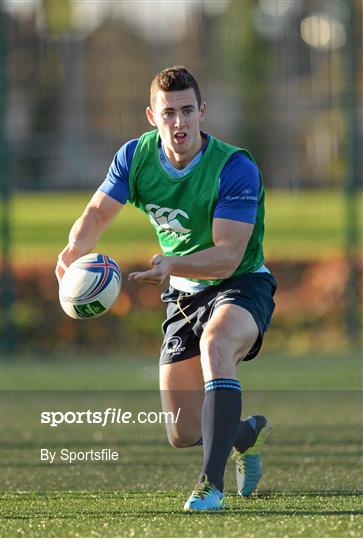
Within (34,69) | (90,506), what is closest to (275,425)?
(90,506)

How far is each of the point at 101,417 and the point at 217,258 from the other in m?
4.33

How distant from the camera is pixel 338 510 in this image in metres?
5.16

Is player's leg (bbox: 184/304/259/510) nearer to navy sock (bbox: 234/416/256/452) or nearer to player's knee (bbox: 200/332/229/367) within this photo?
player's knee (bbox: 200/332/229/367)

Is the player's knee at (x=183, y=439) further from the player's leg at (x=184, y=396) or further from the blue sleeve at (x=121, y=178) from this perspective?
the blue sleeve at (x=121, y=178)

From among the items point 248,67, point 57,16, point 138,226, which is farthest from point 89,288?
point 248,67

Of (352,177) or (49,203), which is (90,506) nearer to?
(352,177)

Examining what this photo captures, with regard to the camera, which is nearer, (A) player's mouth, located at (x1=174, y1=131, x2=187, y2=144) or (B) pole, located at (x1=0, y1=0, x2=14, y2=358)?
(A) player's mouth, located at (x1=174, y1=131, x2=187, y2=144)

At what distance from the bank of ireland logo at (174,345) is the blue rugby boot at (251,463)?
20.1 inches

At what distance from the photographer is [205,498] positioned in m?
5.06

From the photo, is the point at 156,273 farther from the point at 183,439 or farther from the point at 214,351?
the point at 183,439

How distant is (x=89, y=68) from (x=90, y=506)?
2201 cm

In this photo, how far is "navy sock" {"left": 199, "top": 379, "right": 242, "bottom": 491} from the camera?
515 centimetres

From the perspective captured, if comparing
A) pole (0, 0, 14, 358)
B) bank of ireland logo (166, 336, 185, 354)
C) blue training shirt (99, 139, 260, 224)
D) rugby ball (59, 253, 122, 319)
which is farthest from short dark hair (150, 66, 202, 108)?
pole (0, 0, 14, 358)

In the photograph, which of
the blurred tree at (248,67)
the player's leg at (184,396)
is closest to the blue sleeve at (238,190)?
Result: the player's leg at (184,396)
